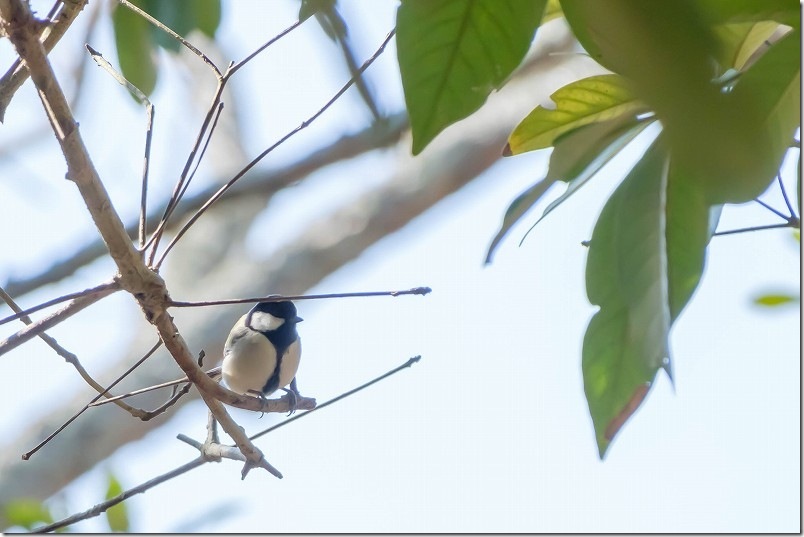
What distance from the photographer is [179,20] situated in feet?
1.77

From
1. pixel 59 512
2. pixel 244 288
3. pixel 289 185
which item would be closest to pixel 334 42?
pixel 59 512

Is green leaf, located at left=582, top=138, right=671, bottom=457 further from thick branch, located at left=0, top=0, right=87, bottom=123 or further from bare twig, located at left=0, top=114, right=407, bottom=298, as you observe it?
bare twig, located at left=0, top=114, right=407, bottom=298

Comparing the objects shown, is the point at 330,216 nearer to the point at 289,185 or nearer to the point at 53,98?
the point at 289,185

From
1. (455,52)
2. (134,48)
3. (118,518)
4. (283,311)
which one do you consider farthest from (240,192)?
(455,52)

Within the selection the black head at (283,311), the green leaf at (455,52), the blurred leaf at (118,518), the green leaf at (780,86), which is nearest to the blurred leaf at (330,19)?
the green leaf at (455,52)

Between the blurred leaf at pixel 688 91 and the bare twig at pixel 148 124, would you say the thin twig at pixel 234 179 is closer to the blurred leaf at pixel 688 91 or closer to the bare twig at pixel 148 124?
the bare twig at pixel 148 124

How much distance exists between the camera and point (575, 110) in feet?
2.41

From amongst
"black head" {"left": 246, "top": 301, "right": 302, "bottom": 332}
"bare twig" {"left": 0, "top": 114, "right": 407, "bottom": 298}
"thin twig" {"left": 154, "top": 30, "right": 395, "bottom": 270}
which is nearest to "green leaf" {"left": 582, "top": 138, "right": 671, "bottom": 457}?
"thin twig" {"left": 154, "top": 30, "right": 395, "bottom": 270}

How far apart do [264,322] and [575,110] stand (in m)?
1.20

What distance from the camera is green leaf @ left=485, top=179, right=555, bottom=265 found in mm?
670

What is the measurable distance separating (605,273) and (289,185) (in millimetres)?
3185

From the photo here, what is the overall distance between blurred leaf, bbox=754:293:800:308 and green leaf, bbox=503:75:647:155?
0.57m

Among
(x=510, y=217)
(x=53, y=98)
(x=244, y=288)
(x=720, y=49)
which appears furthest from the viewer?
(x=244, y=288)

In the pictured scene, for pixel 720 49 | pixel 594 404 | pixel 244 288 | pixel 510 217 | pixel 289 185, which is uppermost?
pixel 720 49
